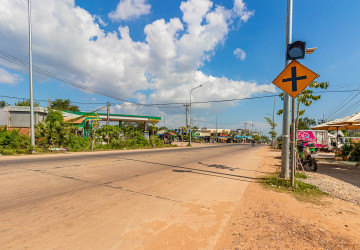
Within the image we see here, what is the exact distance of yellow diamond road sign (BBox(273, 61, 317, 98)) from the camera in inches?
215

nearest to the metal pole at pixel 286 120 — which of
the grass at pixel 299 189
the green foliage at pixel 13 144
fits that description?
the grass at pixel 299 189

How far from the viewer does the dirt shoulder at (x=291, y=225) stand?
2654 mm

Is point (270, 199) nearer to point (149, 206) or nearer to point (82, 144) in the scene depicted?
point (149, 206)

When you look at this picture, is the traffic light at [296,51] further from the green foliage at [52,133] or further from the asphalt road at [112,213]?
the green foliage at [52,133]

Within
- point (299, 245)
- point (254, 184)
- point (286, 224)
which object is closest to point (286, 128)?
point (254, 184)

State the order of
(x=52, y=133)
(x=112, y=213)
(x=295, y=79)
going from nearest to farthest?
1. (x=112, y=213)
2. (x=295, y=79)
3. (x=52, y=133)

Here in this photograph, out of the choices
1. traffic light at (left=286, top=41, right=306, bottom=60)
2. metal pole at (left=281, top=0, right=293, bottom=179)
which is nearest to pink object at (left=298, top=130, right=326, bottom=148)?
metal pole at (left=281, top=0, right=293, bottom=179)

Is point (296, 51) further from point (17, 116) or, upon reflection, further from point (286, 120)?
point (17, 116)

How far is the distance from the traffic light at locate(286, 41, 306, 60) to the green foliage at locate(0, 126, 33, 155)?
1801 centimetres

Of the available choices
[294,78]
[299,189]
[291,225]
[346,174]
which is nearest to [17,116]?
[294,78]

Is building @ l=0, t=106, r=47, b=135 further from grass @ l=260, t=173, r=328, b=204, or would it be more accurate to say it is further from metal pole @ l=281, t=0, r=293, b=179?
metal pole @ l=281, t=0, r=293, b=179

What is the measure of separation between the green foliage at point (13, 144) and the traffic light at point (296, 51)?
59.1ft

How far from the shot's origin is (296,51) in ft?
19.3

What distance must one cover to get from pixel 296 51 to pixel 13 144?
65.2 feet
